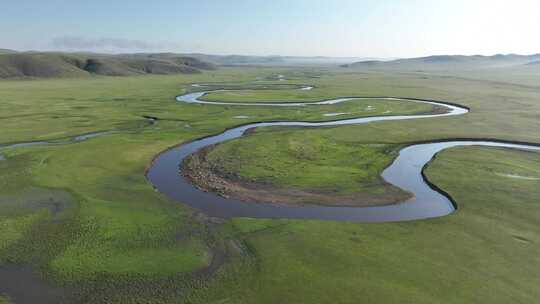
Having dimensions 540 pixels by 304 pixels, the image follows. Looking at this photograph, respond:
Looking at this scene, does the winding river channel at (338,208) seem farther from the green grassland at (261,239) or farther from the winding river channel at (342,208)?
the green grassland at (261,239)

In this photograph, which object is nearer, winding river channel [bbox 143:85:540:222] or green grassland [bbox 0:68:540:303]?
green grassland [bbox 0:68:540:303]

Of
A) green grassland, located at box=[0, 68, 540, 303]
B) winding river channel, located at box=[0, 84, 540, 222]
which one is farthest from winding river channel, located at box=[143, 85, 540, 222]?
green grassland, located at box=[0, 68, 540, 303]

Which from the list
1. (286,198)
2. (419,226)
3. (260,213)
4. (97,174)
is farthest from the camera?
(97,174)

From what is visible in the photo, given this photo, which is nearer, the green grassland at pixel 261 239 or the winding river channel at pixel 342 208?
the green grassland at pixel 261 239

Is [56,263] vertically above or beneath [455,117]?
beneath

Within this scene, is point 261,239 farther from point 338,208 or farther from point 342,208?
point 342,208

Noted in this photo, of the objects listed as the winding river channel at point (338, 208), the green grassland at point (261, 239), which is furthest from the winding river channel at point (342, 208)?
the green grassland at point (261, 239)

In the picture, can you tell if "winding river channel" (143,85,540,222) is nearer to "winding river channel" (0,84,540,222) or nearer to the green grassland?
"winding river channel" (0,84,540,222)

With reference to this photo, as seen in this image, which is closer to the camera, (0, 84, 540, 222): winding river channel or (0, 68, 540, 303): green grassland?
(0, 68, 540, 303): green grassland

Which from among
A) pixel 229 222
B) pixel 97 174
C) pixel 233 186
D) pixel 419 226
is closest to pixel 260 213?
pixel 229 222

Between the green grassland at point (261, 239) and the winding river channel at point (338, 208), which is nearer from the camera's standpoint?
the green grassland at point (261, 239)

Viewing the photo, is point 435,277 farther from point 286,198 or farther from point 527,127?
point 527,127
